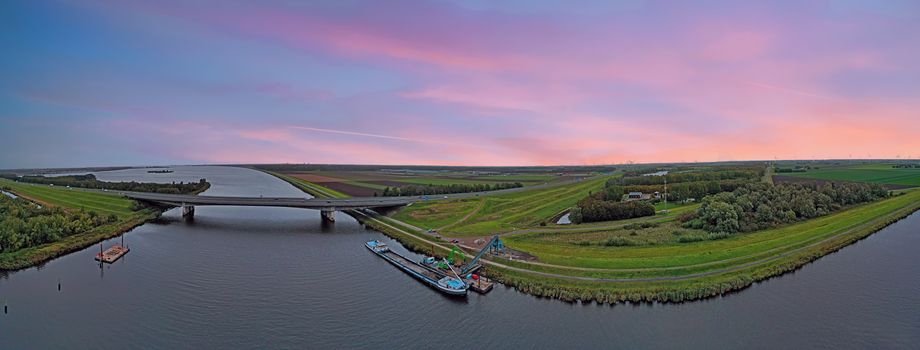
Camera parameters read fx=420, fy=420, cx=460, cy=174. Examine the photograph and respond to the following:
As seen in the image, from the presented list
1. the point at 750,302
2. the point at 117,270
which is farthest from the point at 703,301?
the point at 117,270

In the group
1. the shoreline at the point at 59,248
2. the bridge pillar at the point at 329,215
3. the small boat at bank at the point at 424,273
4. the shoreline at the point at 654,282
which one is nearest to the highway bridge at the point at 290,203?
the bridge pillar at the point at 329,215

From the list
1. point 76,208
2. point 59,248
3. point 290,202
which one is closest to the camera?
point 59,248

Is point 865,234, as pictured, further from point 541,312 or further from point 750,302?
point 541,312

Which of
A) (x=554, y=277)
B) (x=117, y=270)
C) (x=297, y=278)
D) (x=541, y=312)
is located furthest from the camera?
(x=117, y=270)

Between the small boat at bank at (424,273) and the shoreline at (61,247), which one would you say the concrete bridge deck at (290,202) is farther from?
the small boat at bank at (424,273)

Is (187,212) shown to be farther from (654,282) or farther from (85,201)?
(654,282)

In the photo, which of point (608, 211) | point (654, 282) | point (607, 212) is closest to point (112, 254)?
point (654, 282)
